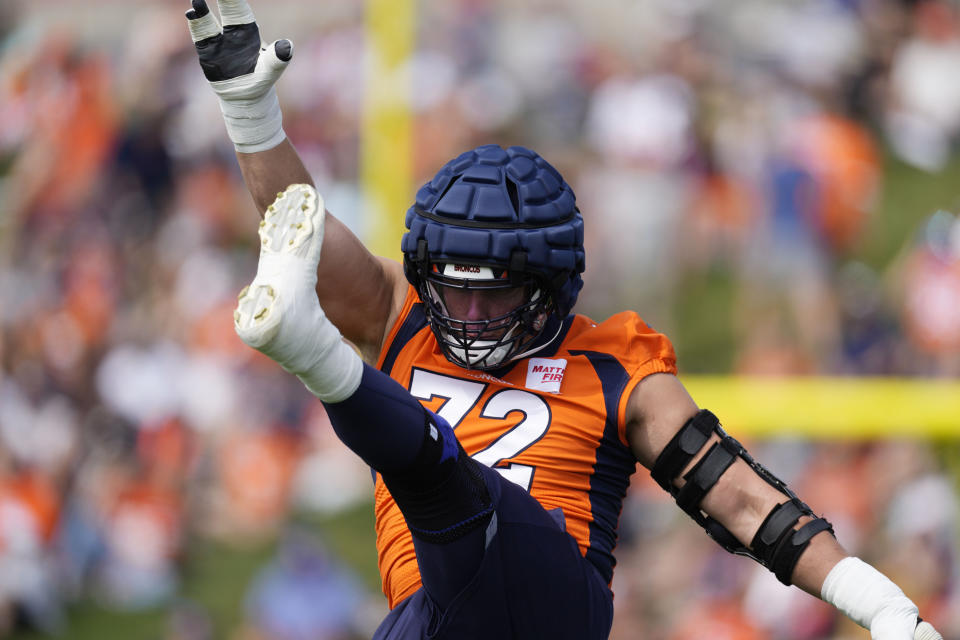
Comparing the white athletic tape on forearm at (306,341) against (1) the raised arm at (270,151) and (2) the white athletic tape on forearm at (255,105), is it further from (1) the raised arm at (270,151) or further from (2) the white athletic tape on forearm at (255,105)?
(2) the white athletic tape on forearm at (255,105)

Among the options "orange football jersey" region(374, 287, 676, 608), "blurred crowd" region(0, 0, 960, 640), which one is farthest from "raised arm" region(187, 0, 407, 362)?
"blurred crowd" region(0, 0, 960, 640)

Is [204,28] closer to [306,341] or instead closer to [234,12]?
[234,12]

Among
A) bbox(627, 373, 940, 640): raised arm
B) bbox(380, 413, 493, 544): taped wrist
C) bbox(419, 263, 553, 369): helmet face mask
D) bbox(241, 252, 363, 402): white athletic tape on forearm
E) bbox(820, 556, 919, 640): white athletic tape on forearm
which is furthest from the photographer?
bbox(419, 263, 553, 369): helmet face mask

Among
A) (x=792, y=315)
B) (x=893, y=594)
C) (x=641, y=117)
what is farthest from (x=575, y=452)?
(x=641, y=117)

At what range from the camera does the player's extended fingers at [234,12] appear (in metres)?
2.84

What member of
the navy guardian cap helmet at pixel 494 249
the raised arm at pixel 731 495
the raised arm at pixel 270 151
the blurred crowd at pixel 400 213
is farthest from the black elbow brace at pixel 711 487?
the blurred crowd at pixel 400 213

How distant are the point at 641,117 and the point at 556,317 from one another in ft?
12.3

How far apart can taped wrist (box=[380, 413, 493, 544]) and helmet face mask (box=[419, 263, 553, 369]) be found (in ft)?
1.32

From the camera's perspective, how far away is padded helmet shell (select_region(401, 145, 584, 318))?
8.61 ft

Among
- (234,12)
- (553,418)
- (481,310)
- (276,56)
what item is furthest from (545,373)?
(234,12)

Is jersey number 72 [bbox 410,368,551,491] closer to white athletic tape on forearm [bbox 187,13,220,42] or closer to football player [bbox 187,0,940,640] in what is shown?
football player [bbox 187,0,940,640]

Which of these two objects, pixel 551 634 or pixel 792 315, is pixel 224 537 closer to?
pixel 792 315

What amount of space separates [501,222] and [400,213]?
13.9 ft

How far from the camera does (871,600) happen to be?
244 cm
